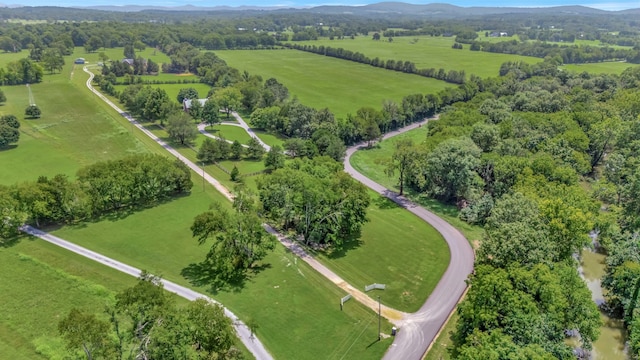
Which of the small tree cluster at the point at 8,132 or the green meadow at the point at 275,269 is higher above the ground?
→ the small tree cluster at the point at 8,132

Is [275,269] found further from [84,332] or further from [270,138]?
[270,138]

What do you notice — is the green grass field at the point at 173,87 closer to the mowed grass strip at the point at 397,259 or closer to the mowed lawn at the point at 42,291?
the mowed lawn at the point at 42,291

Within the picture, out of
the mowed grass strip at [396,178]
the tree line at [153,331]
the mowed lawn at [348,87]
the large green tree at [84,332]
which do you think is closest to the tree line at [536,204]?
the mowed grass strip at [396,178]

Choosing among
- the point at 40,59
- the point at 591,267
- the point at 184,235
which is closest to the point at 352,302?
the point at 184,235

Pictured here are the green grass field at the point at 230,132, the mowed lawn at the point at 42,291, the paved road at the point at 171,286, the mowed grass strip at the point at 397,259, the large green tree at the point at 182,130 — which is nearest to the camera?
the mowed lawn at the point at 42,291

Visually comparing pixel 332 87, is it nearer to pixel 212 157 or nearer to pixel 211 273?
pixel 212 157

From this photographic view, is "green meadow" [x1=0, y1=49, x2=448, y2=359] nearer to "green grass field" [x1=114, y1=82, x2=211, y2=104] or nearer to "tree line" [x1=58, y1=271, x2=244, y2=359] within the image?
"tree line" [x1=58, y1=271, x2=244, y2=359]

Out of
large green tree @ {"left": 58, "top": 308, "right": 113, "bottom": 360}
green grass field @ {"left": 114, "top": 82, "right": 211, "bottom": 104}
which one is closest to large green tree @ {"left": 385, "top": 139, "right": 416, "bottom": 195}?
large green tree @ {"left": 58, "top": 308, "right": 113, "bottom": 360}
